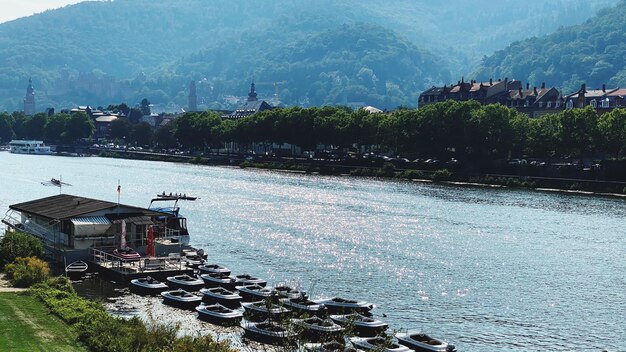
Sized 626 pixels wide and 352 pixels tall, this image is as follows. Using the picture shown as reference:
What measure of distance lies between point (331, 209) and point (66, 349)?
8048 cm

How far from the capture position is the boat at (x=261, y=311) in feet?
181

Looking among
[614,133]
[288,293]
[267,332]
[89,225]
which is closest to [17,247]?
[89,225]

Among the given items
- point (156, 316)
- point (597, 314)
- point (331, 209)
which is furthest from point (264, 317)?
point (331, 209)

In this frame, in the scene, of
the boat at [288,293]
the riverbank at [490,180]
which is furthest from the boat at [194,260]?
the riverbank at [490,180]

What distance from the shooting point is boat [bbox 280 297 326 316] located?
57.6 meters

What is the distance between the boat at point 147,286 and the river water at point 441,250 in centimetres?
1080

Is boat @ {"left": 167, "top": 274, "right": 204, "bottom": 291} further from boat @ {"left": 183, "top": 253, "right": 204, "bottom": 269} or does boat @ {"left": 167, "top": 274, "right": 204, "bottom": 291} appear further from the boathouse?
the boathouse

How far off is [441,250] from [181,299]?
36.7 meters

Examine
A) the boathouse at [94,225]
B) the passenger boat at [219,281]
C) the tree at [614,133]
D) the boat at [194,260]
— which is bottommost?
the passenger boat at [219,281]

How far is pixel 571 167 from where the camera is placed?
160 meters

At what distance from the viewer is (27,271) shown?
217ft

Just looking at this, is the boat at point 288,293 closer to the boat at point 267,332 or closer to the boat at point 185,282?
the boat at point 267,332

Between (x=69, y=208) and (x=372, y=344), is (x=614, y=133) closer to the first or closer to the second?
(x=69, y=208)

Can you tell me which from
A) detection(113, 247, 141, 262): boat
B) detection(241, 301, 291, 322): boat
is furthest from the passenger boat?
detection(241, 301, 291, 322): boat
